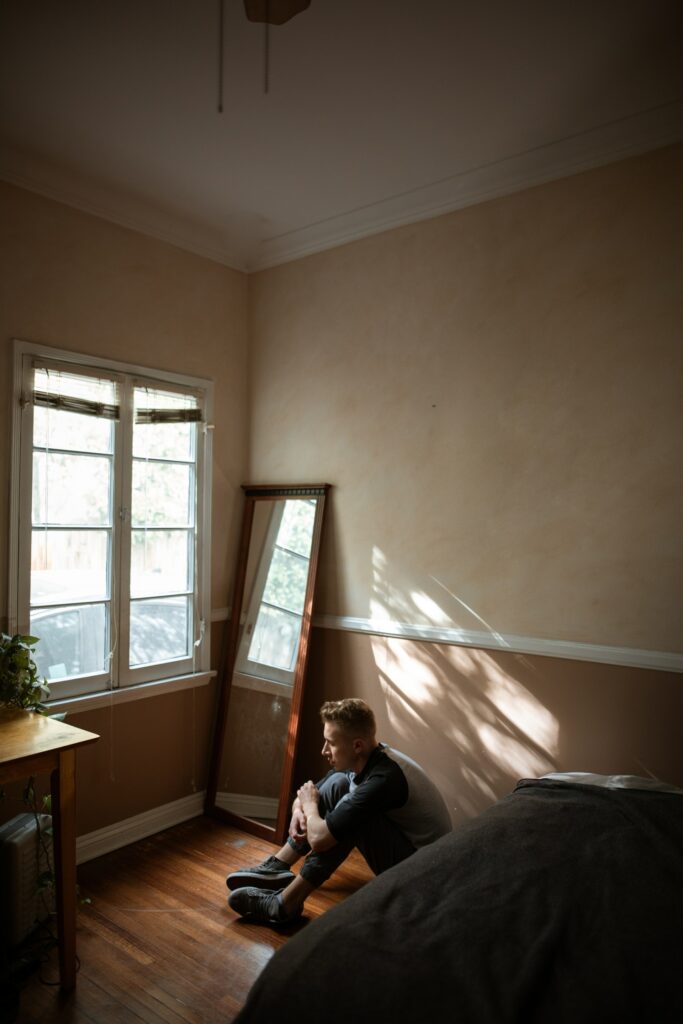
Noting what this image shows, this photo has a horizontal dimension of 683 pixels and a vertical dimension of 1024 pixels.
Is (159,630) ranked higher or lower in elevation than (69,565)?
lower

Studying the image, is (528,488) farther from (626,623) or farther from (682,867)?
(682,867)

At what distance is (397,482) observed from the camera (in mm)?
3473

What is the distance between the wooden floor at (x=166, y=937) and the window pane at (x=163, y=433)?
1.93 metres

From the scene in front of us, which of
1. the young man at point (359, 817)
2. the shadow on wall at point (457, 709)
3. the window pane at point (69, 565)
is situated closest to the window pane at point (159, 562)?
the window pane at point (69, 565)

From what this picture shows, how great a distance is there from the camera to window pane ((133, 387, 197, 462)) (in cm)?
353

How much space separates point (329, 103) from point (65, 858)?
2873 millimetres

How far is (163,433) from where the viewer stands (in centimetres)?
365

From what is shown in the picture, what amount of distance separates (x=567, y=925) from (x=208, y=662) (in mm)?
2605

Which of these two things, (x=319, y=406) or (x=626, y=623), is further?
(x=319, y=406)

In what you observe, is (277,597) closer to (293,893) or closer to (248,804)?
(248,804)

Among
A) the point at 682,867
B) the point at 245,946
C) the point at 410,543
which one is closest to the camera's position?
the point at 682,867

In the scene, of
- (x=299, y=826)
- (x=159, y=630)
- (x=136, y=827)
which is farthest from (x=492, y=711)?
(x=136, y=827)

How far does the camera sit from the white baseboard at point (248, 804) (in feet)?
11.8

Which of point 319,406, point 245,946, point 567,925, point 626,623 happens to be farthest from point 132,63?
point 245,946
